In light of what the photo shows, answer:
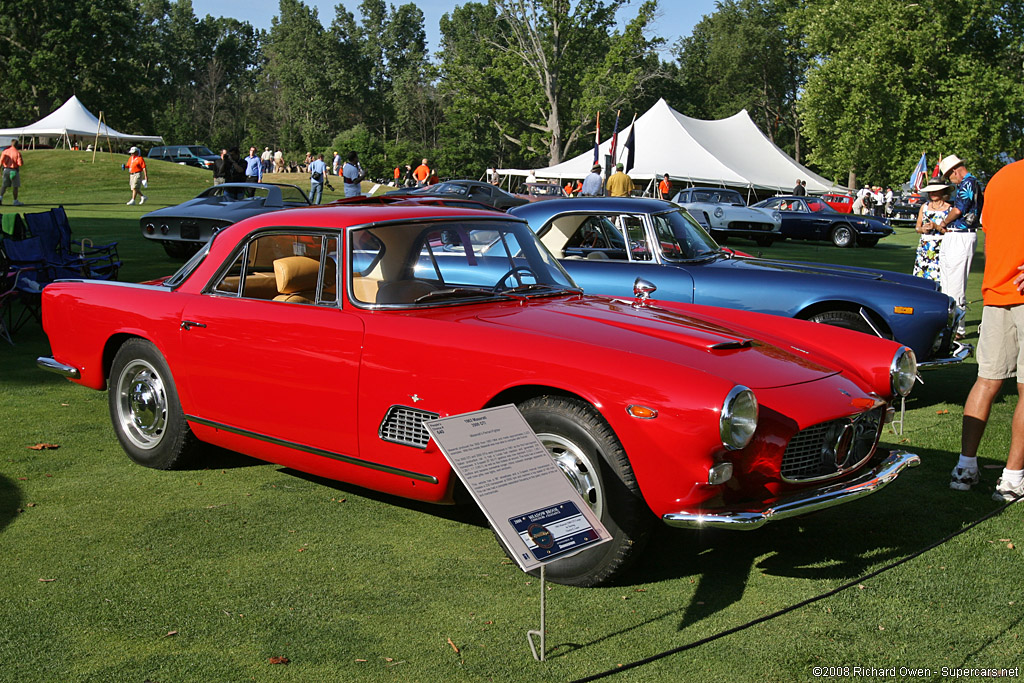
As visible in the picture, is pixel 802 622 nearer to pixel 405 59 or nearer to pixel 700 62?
pixel 700 62

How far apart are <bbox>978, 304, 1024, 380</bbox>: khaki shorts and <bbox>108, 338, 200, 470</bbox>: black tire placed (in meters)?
4.40

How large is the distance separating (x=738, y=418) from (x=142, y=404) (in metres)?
3.57

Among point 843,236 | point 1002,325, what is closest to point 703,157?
point 843,236

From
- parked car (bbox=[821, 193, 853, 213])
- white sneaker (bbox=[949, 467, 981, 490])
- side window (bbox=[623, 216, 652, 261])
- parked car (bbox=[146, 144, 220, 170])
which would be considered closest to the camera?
white sneaker (bbox=[949, 467, 981, 490])

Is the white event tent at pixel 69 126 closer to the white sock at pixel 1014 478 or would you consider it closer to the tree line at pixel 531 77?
the tree line at pixel 531 77

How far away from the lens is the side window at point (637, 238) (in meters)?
7.71

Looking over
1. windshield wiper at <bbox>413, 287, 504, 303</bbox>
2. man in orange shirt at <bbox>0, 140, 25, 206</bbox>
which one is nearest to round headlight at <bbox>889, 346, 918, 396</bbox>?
windshield wiper at <bbox>413, 287, 504, 303</bbox>

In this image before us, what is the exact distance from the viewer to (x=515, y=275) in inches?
193

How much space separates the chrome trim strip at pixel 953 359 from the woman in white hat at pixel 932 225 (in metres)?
2.32

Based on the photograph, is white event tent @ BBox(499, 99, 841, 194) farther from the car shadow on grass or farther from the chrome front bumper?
the chrome front bumper

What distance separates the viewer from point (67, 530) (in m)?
4.36

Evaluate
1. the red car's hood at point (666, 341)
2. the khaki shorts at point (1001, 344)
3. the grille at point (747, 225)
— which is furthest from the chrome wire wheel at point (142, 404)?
the grille at point (747, 225)

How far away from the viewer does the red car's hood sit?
3775 millimetres

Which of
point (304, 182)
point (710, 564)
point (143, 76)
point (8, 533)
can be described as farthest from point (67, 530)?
point (143, 76)
